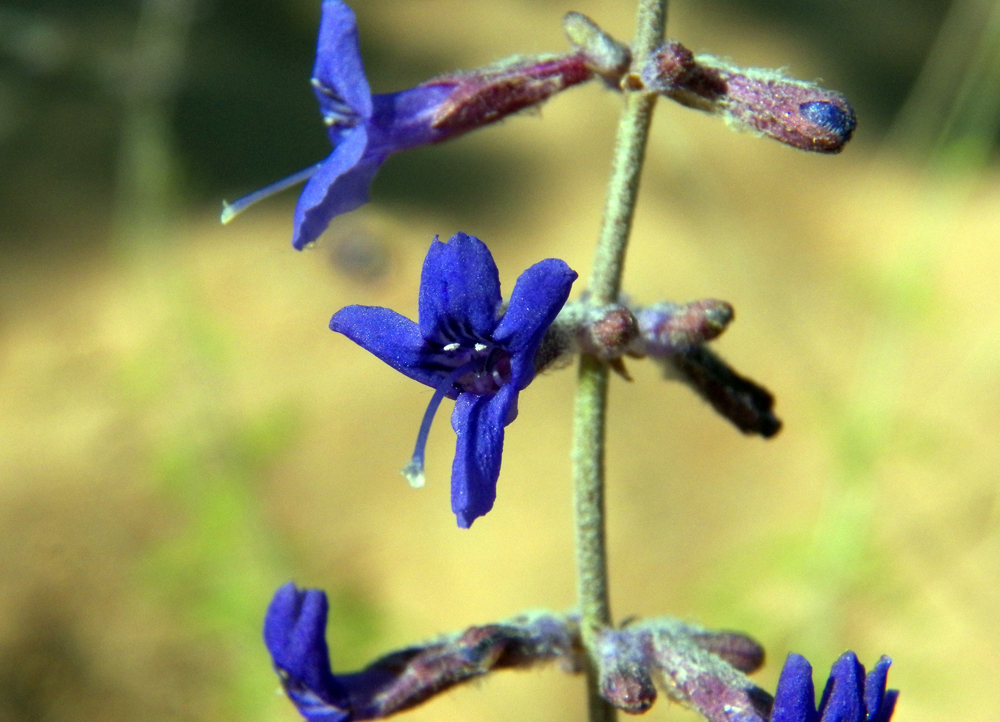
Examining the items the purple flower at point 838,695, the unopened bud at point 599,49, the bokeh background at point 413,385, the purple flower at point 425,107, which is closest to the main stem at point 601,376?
the unopened bud at point 599,49

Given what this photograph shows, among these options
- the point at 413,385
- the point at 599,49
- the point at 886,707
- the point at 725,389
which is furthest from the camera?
the point at 413,385

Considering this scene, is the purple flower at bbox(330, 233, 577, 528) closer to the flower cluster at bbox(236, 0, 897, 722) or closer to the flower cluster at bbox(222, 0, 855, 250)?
the flower cluster at bbox(236, 0, 897, 722)

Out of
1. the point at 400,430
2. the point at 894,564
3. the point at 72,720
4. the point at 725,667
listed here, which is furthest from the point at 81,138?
the point at 725,667

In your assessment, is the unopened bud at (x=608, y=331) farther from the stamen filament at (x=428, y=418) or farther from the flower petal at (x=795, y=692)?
the flower petal at (x=795, y=692)

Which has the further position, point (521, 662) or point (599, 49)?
point (521, 662)

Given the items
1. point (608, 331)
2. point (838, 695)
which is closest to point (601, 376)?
point (608, 331)

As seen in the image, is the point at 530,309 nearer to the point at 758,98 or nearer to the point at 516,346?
the point at 516,346

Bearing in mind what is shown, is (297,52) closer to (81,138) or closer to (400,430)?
(81,138)
